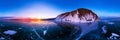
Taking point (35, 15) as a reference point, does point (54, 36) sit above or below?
below

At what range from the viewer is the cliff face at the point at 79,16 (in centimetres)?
233

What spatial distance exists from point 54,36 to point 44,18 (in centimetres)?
22

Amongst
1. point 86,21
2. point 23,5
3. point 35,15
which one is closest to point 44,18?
point 35,15

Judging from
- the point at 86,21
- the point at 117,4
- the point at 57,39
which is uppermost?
the point at 117,4

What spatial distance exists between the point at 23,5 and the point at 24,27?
0.23 meters

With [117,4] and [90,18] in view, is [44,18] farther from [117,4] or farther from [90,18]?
[117,4]

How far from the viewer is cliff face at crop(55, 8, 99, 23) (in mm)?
2332

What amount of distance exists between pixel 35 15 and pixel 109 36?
32.1 inches

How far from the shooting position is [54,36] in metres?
2.36

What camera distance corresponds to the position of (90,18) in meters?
2.35

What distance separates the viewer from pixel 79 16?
2338 mm

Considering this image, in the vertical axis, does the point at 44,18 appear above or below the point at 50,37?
above

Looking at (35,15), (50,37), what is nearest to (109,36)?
(50,37)

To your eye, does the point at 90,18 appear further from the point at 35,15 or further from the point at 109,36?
the point at 35,15
